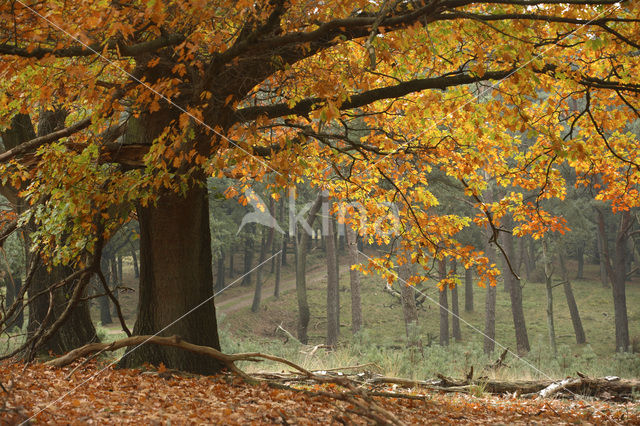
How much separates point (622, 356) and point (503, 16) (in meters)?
16.0

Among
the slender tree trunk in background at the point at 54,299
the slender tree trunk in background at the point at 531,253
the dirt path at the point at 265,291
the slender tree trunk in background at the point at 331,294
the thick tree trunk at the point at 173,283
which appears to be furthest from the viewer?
the slender tree trunk in background at the point at 531,253

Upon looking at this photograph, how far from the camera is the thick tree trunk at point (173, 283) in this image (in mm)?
6480

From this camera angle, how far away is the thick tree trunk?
6.48 metres

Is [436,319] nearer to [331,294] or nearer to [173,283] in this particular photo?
[331,294]

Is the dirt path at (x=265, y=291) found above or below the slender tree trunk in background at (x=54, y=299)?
below

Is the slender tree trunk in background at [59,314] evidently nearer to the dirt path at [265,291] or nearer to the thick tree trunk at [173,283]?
the thick tree trunk at [173,283]

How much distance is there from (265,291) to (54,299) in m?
28.3

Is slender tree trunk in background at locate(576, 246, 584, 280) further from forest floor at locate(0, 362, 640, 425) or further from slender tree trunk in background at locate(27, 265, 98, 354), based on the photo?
slender tree trunk in background at locate(27, 265, 98, 354)

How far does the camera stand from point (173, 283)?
6.54 metres

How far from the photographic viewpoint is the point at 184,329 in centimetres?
655

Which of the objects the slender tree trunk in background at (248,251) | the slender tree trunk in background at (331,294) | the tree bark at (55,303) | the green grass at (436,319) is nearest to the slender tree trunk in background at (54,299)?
the tree bark at (55,303)

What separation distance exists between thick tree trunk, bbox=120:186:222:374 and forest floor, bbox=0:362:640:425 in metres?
0.35

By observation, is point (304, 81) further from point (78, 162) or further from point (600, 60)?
point (600, 60)

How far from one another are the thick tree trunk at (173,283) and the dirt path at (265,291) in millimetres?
21921
